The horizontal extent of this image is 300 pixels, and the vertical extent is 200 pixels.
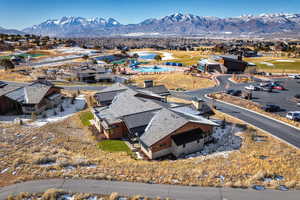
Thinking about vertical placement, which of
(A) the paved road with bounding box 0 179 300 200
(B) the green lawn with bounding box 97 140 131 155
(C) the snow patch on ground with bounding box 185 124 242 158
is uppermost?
(A) the paved road with bounding box 0 179 300 200

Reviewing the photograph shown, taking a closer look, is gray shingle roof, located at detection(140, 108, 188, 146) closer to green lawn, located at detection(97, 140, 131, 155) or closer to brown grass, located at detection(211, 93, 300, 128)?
green lawn, located at detection(97, 140, 131, 155)

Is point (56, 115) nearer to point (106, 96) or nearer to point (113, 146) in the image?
point (106, 96)

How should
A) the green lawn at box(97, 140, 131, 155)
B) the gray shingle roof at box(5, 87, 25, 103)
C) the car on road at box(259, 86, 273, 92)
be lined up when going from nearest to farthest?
1. the green lawn at box(97, 140, 131, 155)
2. the gray shingle roof at box(5, 87, 25, 103)
3. the car on road at box(259, 86, 273, 92)

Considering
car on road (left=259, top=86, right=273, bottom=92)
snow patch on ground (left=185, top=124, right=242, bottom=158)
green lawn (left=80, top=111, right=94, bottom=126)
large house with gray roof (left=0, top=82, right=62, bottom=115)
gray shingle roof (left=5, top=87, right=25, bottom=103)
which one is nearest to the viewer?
snow patch on ground (left=185, top=124, right=242, bottom=158)

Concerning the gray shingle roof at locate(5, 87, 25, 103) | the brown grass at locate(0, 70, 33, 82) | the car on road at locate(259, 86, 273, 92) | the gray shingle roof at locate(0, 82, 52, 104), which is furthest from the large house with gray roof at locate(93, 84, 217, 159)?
the brown grass at locate(0, 70, 33, 82)

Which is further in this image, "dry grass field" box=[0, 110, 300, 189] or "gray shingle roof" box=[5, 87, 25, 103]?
"gray shingle roof" box=[5, 87, 25, 103]

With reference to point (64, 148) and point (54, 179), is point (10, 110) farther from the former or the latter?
point (54, 179)
